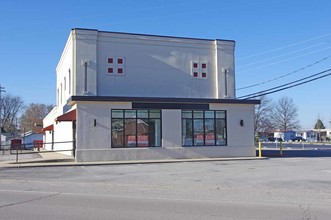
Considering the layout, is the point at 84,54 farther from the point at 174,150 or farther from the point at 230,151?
the point at 230,151

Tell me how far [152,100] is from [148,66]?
321 cm

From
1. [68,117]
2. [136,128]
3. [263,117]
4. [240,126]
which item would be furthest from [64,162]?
[263,117]

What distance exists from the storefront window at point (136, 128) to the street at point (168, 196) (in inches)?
311

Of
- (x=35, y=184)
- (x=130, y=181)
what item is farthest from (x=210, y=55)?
(x=35, y=184)

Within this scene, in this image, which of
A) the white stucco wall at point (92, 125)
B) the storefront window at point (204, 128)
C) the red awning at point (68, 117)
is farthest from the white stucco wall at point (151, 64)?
the storefront window at point (204, 128)

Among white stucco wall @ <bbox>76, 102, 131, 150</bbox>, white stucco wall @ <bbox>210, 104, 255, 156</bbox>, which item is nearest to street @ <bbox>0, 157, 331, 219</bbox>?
white stucco wall @ <bbox>76, 102, 131, 150</bbox>

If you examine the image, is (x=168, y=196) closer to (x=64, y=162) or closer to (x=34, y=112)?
(x=64, y=162)

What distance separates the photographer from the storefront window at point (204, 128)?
28.1 m

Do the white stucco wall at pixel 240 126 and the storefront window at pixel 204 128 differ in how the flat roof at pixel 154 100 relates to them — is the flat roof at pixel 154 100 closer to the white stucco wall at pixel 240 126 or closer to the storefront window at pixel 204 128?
the white stucco wall at pixel 240 126

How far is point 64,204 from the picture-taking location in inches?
404

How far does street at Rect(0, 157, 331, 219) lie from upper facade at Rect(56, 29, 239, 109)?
10384mm

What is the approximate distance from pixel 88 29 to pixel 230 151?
495 inches

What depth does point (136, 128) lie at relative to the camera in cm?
2691

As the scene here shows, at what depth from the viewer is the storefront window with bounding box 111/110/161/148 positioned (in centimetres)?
2641
